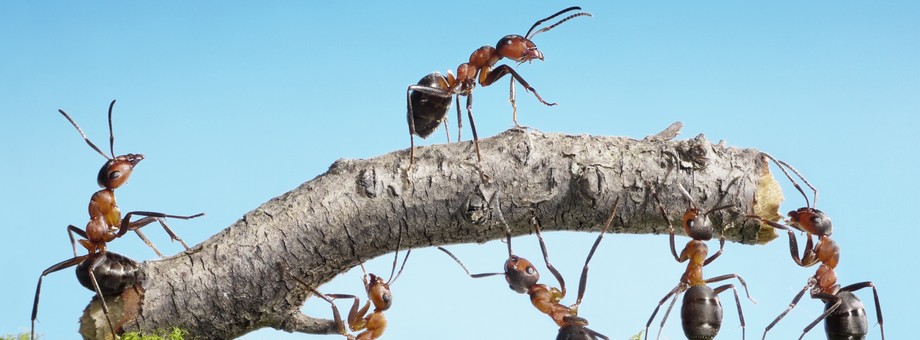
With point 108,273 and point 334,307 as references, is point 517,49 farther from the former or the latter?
point 108,273

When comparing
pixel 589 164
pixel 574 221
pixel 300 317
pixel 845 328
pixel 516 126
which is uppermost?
pixel 516 126

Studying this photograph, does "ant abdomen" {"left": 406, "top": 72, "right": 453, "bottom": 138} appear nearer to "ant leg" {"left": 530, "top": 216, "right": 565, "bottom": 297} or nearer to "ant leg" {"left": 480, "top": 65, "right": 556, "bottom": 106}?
"ant leg" {"left": 480, "top": 65, "right": 556, "bottom": 106}

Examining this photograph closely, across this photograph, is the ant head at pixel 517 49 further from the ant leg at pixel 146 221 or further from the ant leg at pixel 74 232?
the ant leg at pixel 74 232

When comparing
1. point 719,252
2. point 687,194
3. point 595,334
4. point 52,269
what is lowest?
point 595,334

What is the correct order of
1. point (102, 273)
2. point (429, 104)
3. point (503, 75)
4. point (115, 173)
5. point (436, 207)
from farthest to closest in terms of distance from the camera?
point (429, 104), point (503, 75), point (115, 173), point (436, 207), point (102, 273)

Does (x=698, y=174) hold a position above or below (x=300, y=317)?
above

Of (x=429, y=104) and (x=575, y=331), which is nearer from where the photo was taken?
(x=575, y=331)

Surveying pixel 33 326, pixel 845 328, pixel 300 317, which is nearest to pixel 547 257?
pixel 300 317

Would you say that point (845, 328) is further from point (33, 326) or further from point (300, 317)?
point (33, 326)

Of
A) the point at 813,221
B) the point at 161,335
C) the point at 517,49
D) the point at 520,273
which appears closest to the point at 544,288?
the point at 520,273
